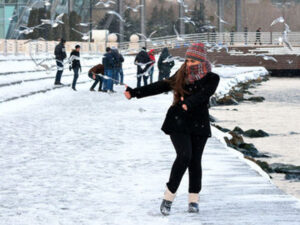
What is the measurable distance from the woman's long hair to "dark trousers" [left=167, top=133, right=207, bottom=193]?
37cm

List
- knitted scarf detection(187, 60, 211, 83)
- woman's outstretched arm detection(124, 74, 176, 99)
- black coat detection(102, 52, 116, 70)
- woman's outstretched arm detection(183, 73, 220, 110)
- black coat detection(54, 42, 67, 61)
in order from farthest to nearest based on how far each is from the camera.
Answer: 1. black coat detection(54, 42, 67, 61)
2. black coat detection(102, 52, 116, 70)
3. woman's outstretched arm detection(124, 74, 176, 99)
4. knitted scarf detection(187, 60, 211, 83)
5. woman's outstretched arm detection(183, 73, 220, 110)

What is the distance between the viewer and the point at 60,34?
62.2 m

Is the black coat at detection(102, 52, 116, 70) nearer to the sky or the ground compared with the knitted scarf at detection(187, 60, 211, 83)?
nearer to the ground

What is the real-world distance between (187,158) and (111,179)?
2.66 metres

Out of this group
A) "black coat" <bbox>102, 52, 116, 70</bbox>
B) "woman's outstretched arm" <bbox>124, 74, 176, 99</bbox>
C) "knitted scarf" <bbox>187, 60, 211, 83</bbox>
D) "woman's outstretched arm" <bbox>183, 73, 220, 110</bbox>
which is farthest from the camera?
"black coat" <bbox>102, 52, 116, 70</bbox>

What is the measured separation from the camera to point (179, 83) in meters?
7.80

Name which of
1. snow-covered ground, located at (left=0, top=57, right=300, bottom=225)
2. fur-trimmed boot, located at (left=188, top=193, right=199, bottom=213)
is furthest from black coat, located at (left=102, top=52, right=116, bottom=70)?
fur-trimmed boot, located at (left=188, top=193, right=199, bottom=213)

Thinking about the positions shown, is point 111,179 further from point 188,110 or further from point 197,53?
point 197,53

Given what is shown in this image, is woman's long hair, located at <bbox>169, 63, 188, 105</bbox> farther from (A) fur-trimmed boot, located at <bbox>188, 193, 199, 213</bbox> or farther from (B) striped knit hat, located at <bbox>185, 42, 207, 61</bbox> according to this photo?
(A) fur-trimmed boot, located at <bbox>188, 193, 199, 213</bbox>

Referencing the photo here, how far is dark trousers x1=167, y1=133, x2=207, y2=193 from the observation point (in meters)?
7.78

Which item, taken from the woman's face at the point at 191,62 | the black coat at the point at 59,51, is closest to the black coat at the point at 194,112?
the woman's face at the point at 191,62

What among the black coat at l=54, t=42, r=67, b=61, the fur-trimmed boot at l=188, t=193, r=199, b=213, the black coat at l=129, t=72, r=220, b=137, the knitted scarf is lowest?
the fur-trimmed boot at l=188, t=193, r=199, b=213

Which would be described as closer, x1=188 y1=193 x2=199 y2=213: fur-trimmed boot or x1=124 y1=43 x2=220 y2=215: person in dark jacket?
x1=124 y1=43 x2=220 y2=215: person in dark jacket

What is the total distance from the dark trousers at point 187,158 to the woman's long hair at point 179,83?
1.21 feet
